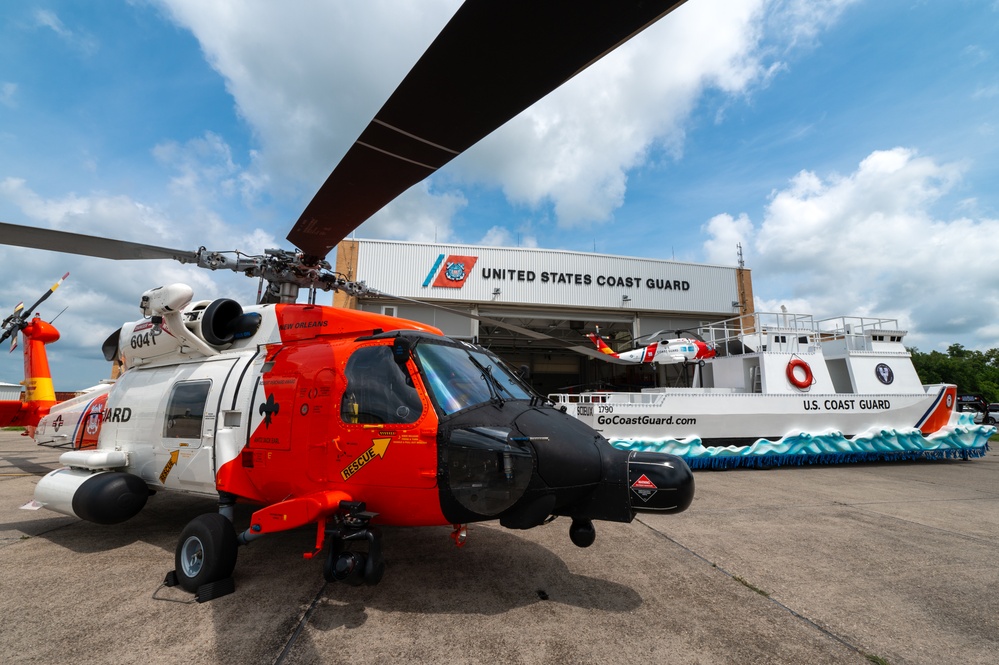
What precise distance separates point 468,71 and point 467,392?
2441 millimetres

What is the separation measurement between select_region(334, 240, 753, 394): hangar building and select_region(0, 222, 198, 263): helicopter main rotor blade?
1433 centimetres

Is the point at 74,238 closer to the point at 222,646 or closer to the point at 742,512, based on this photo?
the point at 222,646

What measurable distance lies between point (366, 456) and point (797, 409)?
12000 mm

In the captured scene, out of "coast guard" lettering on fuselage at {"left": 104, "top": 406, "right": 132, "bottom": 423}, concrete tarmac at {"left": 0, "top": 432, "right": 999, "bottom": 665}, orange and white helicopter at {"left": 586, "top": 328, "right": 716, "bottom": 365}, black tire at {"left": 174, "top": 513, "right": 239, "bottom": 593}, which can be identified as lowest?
concrete tarmac at {"left": 0, "top": 432, "right": 999, "bottom": 665}

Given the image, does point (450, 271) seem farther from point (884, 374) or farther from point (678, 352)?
point (884, 374)

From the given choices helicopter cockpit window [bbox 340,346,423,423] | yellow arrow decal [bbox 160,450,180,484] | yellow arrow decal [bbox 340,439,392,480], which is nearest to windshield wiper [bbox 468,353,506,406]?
helicopter cockpit window [bbox 340,346,423,423]

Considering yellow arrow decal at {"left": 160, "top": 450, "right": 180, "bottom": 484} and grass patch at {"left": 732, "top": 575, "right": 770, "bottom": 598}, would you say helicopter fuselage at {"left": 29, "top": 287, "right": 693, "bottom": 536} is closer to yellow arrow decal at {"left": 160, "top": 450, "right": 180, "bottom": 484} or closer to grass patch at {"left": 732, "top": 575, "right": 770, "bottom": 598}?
yellow arrow decal at {"left": 160, "top": 450, "right": 180, "bottom": 484}

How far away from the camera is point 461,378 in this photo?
3637 millimetres

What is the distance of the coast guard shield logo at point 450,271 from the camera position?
2002cm

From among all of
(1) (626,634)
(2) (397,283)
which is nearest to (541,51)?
(1) (626,634)

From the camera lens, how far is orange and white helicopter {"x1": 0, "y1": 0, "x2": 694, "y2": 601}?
1.49m

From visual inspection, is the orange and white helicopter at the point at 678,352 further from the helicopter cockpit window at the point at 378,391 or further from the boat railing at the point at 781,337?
the helicopter cockpit window at the point at 378,391

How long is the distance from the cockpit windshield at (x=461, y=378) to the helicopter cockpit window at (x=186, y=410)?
8.41 ft

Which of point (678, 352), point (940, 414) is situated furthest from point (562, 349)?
point (940, 414)
